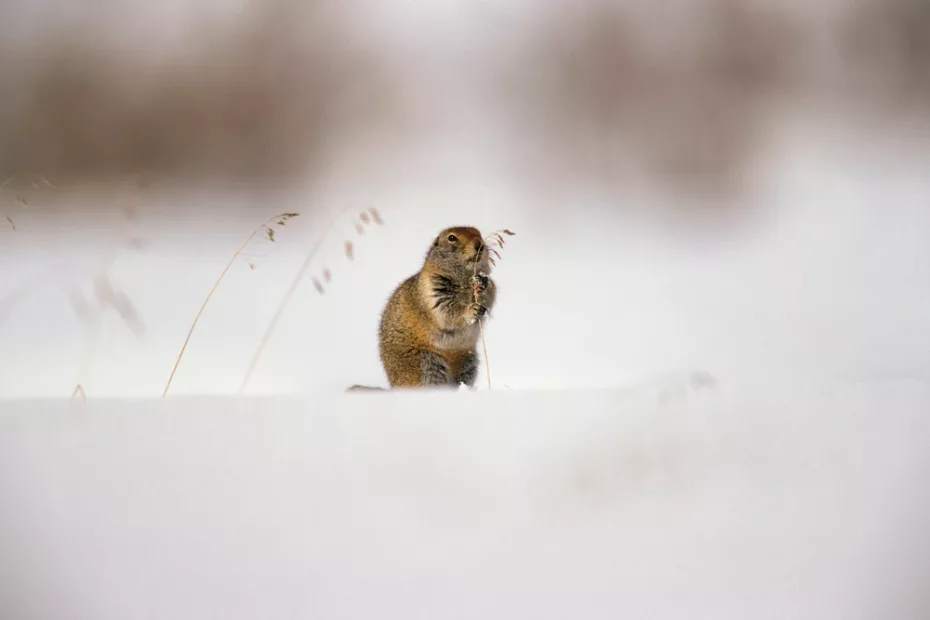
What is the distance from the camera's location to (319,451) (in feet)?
4.23

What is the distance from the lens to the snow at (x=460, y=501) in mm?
1231

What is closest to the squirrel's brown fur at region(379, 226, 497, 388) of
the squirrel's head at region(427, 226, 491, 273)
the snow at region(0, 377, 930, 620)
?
the squirrel's head at region(427, 226, 491, 273)

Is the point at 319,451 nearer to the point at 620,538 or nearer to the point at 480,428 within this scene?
the point at 480,428

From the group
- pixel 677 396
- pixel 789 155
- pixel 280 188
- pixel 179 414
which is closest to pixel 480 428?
pixel 677 396

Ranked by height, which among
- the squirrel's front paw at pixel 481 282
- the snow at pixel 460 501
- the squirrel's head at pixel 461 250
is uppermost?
the squirrel's head at pixel 461 250

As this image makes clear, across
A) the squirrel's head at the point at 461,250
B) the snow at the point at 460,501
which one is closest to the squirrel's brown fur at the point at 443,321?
the squirrel's head at the point at 461,250

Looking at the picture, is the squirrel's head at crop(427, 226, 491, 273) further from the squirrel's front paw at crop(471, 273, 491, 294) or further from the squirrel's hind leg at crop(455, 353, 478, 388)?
the squirrel's hind leg at crop(455, 353, 478, 388)

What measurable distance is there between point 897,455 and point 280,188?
3556 millimetres

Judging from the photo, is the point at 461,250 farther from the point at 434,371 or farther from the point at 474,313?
the point at 434,371

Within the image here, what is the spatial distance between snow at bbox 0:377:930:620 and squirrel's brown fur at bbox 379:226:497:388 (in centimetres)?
119

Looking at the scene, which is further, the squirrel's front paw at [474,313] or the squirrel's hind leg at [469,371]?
the squirrel's hind leg at [469,371]

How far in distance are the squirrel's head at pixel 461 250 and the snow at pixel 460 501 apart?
1274mm

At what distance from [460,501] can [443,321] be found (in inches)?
50.7

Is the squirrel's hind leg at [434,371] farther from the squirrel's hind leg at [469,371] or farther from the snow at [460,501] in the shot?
the snow at [460,501]
